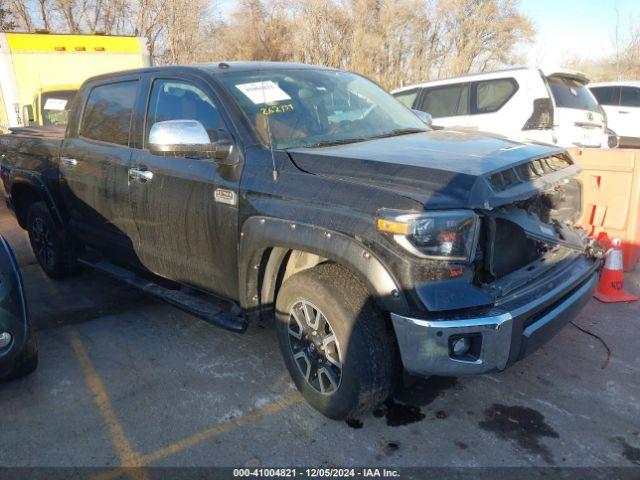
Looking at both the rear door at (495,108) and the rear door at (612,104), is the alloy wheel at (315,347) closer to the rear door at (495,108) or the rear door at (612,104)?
the rear door at (495,108)

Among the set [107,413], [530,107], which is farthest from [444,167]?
[530,107]

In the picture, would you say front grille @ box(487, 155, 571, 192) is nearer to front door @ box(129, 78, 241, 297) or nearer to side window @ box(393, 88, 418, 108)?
front door @ box(129, 78, 241, 297)

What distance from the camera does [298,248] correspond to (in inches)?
109

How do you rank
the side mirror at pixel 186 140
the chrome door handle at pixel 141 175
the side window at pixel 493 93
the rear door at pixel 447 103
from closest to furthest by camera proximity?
the side mirror at pixel 186 140 < the chrome door handle at pixel 141 175 < the side window at pixel 493 93 < the rear door at pixel 447 103

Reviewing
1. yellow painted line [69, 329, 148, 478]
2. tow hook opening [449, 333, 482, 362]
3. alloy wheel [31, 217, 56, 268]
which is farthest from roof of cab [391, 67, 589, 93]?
yellow painted line [69, 329, 148, 478]

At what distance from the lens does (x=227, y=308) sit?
11.9 ft

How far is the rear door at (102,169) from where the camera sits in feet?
13.1

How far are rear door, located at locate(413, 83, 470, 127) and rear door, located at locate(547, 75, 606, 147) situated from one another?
1349 millimetres

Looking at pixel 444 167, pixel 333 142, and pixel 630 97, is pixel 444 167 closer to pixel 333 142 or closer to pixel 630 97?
pixel 333 142

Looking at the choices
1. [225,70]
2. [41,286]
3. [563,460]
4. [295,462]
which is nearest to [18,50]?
[41,286]

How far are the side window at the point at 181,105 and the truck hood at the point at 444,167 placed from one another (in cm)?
67

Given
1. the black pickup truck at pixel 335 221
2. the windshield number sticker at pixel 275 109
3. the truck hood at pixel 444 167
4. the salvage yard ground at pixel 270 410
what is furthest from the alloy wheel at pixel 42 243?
the truck hood at pixel 444 167

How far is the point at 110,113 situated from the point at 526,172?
320 cm

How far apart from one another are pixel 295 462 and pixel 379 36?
2402cm
